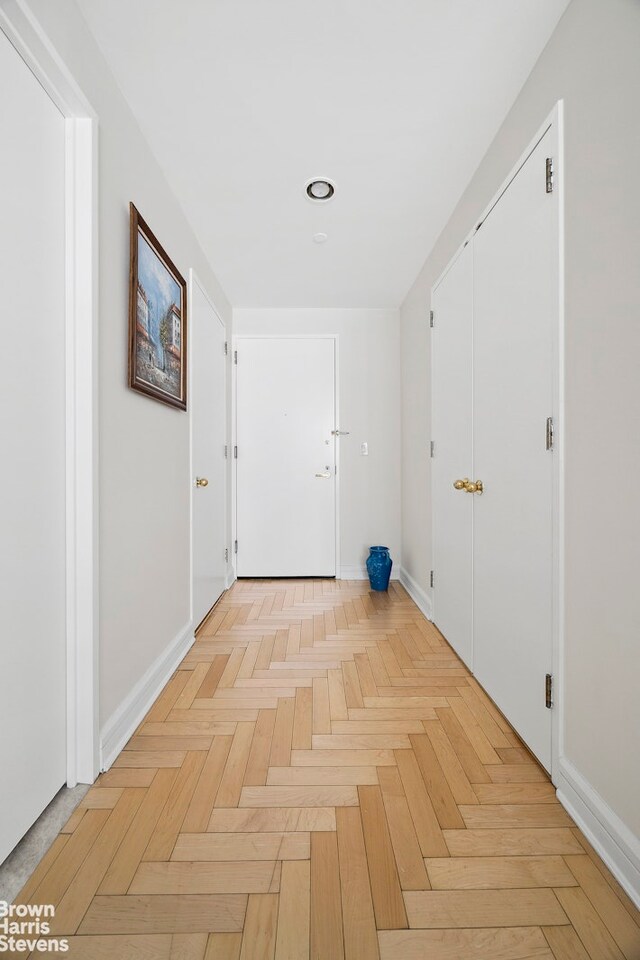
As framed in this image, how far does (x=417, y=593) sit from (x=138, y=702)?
6.59 feet

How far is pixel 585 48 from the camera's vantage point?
1.14m

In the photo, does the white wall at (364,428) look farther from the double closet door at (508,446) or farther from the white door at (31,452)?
the white door at (31,452)

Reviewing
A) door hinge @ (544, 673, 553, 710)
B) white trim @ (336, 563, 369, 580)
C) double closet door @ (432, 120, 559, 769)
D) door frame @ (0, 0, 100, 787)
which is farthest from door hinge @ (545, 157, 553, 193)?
white trim @ (336, 563, 369, 580)

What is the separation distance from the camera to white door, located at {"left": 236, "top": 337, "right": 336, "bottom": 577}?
3.68m

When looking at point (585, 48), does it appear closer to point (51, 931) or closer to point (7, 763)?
point (7, 763)

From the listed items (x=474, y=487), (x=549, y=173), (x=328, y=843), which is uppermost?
(x=549, y=173)

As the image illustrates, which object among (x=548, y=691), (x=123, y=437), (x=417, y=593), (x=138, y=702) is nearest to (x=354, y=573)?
(x=417, y=593)

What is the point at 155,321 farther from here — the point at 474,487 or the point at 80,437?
the point at 474,487

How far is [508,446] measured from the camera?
162 centimetres

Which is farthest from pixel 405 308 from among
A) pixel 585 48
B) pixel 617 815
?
pixel 617 815

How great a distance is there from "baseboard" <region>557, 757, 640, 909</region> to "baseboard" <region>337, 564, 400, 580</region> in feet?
8.06

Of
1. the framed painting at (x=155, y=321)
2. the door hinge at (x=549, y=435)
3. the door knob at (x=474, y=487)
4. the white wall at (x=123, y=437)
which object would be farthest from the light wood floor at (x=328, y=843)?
the framed painting at (x=155, y=321)

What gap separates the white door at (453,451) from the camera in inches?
80.5

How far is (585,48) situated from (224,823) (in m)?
2.28
